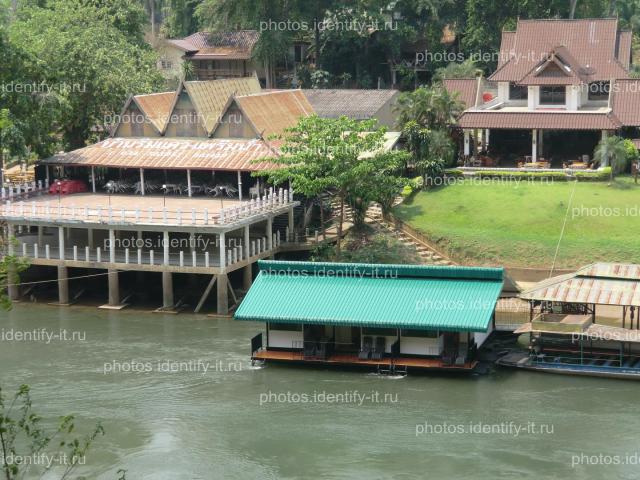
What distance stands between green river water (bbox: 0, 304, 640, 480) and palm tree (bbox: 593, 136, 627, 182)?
79.5 ft

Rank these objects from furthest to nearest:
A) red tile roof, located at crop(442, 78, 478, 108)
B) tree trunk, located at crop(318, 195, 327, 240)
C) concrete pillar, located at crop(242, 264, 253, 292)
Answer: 1. red tile roof, located at crop(442, 78, 478, 108)
2. tree trunk, located at crop(318, 195, 327, 240)
3. concrete pillar, located at crop(242, 264, 253, 292)

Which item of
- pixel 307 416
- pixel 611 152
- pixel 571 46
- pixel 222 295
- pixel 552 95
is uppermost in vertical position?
pixel 571 46

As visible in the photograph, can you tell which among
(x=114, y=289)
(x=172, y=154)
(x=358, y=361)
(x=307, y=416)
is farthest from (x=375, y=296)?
(x=172, y=154)

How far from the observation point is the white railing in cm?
5981

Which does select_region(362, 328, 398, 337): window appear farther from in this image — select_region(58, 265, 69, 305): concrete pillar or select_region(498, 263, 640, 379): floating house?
select_region(58, 265, 69, 305): concrete pillar

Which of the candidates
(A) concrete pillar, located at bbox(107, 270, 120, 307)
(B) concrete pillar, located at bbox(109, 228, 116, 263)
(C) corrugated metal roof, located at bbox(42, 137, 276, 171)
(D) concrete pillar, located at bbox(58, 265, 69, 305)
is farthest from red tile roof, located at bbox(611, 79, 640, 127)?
(D) concrete pillar, located at bbox(58, 265, 69, 305)

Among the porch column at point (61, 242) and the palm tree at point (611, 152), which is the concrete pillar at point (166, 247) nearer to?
the porch column at point (61, 242)

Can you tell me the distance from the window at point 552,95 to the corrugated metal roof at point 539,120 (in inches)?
93.7

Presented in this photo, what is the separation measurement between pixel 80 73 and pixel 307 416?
37621 millimetres

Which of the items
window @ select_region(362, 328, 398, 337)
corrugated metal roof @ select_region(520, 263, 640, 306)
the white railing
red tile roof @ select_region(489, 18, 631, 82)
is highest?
red tile roof @ select_region(489, 18, 631, 82)

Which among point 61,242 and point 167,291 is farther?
point 61,242

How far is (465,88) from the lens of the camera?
80438mm

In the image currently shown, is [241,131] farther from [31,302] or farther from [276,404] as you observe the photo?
[276,404]

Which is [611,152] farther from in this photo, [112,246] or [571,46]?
[112,246]
